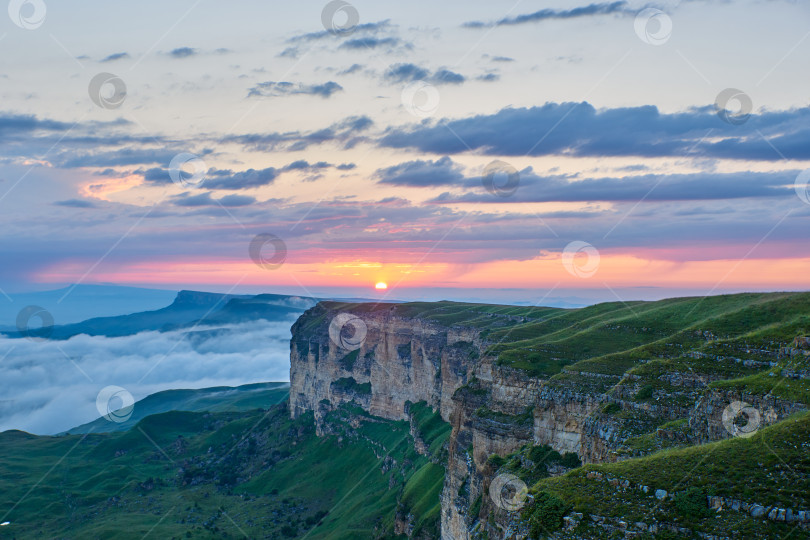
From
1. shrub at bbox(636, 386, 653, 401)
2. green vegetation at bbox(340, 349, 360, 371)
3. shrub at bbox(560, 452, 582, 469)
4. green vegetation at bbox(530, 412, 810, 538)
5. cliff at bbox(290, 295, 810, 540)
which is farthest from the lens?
green vegetation at bbox(340, 349, 360, 371)

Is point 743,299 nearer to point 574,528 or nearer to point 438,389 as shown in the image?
point 574,528

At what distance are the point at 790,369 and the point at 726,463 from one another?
11.0m

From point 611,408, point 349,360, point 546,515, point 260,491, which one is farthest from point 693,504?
point 349,360

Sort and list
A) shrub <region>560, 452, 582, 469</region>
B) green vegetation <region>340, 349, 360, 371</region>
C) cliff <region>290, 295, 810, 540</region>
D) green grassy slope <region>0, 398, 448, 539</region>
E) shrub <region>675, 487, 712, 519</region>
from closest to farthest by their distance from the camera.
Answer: shrub <region>675, 487, 712, 519</region> < cliff <region>290, 295, 810, 540</region> < shrub <region>560, 452, 582, 469</region> < green grassy slope <region>0, 398, 448, 539</region> < green vegetation <region>340, 349, 360, 371</region>

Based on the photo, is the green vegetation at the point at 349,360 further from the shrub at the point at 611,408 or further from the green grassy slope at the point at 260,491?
the shrub at the point at 611,408

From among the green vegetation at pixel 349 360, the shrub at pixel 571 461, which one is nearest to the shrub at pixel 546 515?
the shrub at pixel 571 461

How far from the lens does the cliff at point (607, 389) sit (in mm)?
31938

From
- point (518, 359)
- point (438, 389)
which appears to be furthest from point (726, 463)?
point (438, 389)

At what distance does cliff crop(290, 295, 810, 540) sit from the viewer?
105 feet

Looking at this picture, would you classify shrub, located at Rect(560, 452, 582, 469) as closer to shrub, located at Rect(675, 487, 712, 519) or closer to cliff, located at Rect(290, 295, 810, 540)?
cliff, located at Rect(290, 295, 810, 540)

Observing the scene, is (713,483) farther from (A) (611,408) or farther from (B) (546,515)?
(A) (611,408)

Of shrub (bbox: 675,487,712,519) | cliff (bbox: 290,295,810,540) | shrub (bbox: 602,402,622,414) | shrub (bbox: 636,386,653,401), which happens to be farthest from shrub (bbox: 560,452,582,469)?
shrub (bbox: 675,487,712,519)

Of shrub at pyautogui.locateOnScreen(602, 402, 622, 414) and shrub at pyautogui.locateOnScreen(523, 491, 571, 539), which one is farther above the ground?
shrub at pyautogui.locateOnScreen(602, 402, 622, 414)

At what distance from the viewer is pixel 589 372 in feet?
156
